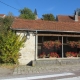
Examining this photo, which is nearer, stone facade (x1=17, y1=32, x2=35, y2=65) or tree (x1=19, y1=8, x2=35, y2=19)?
stone facade (x1=17, y1=32, x2=35, y2=65)

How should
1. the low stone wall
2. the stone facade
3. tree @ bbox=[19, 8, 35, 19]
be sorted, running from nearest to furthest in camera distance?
1. the low stone wall
2. the stone facade
3. tree @ bbox=[19, 8, 35, 19]

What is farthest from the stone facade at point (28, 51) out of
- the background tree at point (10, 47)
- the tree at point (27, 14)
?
the tree at point (27, 14)

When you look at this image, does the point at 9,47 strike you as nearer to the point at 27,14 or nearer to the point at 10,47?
the point at 10,47

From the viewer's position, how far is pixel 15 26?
50.2 feet

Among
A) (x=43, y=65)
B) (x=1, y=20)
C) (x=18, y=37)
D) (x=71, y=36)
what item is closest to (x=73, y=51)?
(x=71, y=36)

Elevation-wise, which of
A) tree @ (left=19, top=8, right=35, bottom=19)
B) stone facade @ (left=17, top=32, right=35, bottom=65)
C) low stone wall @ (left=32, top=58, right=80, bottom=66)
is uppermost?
tree @ (left=19, top=8, right=35, bottom=19)

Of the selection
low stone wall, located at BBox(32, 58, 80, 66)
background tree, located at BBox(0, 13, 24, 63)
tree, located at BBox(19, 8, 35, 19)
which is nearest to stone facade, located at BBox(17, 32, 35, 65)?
background tree, located at BBox(0, 13, 24, 63)

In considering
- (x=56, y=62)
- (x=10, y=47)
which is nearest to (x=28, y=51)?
(x=10, y=47)

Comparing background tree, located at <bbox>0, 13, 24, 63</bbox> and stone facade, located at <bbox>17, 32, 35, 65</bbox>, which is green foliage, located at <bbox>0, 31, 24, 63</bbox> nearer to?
background tree, located at <bbox>0, 13, 24, 63</bbox>

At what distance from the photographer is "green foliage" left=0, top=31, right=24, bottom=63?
14.5 m

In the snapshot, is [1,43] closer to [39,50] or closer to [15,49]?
[15,49]

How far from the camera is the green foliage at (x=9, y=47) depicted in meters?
14.5

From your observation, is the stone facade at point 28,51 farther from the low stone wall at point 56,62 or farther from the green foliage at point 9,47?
the low stone wall at point 56,62

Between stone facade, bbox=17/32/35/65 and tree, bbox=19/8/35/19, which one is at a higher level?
tree, bbox=19/8/35/19
